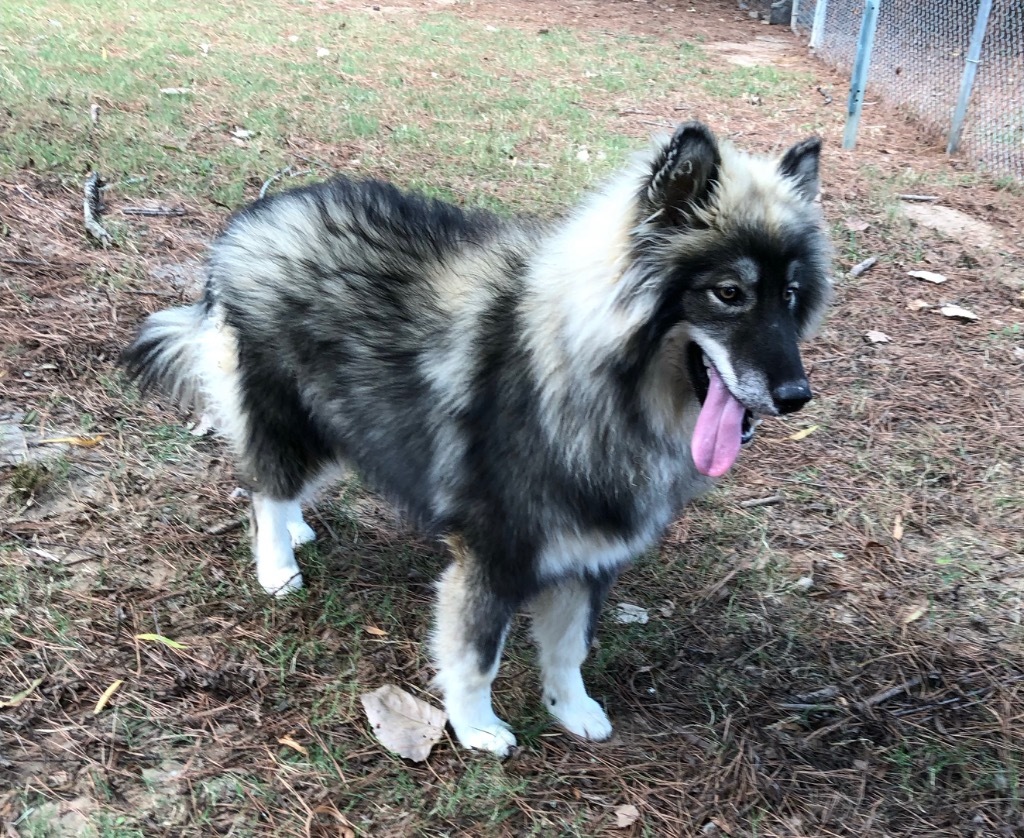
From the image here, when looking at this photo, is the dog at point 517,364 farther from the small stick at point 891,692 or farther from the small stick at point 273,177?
the small stick at point 273,177

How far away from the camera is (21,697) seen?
2.35 meters

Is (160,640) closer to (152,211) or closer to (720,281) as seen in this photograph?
(720,281)

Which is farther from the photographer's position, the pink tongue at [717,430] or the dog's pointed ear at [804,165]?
the dog's pointed ear at [804,165]

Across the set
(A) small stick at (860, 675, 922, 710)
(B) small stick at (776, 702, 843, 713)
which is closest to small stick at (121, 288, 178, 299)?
(B) small stick at (776, 702, 843, 713)

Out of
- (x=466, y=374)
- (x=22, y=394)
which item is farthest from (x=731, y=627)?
(x=22, y=394)

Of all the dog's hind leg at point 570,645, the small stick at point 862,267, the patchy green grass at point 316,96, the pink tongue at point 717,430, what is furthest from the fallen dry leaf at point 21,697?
the small stick at point 862,267

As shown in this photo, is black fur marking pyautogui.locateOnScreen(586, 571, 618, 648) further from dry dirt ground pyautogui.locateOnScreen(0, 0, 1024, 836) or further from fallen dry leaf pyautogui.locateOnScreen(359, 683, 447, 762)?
fallen dry leaf pyautogui.locateOnScreen(359, 683, 447, 762)

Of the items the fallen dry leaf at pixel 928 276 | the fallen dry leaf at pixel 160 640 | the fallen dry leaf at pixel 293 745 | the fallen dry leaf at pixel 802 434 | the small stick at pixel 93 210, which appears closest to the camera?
the fallen dry leaf at pixel 293 745

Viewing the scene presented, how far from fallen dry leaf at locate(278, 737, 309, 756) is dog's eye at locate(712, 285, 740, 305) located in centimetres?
171

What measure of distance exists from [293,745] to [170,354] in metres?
1.52

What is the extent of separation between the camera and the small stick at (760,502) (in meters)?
3.50

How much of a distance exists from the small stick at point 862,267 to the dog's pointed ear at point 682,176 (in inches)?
139

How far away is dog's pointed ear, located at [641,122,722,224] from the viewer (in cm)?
190

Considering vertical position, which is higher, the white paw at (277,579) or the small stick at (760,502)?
the white paw at (277,579)
